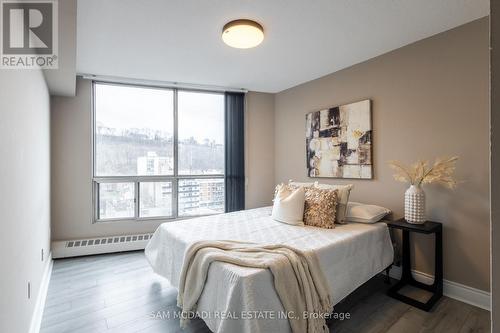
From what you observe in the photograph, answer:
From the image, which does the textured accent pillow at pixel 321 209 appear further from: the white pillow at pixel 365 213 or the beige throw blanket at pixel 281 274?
the beige throw blanket at pixel 281 274

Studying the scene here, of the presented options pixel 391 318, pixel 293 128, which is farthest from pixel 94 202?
pixel 391 318

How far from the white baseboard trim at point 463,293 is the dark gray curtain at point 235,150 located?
258cm

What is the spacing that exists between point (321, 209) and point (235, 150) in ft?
6.74

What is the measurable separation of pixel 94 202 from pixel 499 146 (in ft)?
13.1

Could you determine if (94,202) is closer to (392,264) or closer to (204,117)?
(204,117)

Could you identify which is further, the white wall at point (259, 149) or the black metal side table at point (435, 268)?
the white wall at point (259, 149)

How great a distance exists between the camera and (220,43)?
2512 mm

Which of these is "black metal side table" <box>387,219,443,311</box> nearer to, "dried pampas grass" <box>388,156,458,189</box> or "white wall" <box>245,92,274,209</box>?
"dried pampas grass" <box>388,156,458,189</box>

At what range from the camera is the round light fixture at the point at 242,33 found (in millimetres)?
2094

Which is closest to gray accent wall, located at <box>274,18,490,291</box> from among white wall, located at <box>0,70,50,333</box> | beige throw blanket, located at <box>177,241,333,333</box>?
beige throw blanket, located at <box>177,241,333,333</box>

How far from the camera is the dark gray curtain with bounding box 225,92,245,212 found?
4.10 meters

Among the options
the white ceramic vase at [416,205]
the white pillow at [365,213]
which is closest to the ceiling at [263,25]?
the white ceramic vase at [416,205]

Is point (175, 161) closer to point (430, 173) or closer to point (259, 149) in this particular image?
point (259, 149)

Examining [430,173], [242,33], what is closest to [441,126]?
[430,173]
